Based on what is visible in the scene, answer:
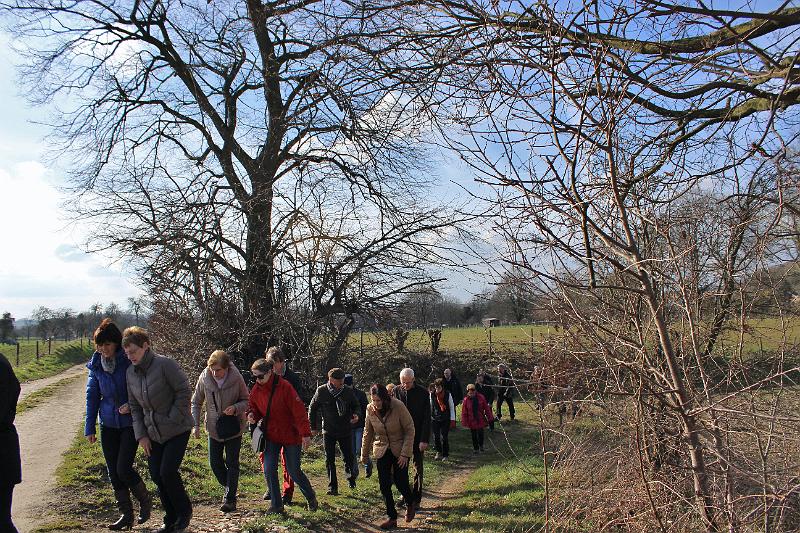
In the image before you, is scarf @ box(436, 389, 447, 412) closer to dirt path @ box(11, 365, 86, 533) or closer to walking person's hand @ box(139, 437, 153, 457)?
dirt path @ box(11, 365, 86, 533)

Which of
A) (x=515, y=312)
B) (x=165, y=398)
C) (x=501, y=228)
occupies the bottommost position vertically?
(x=165, y=398)

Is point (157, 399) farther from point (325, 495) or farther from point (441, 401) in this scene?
point (441, 401)

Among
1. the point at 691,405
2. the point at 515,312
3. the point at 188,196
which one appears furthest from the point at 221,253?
the point at 691,405

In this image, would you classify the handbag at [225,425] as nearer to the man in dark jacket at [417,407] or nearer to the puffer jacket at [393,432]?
the puffer jacket at [393,432]

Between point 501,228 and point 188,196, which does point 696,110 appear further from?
point 188,196

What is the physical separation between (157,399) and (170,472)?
73 cm

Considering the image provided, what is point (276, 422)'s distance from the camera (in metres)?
7.51

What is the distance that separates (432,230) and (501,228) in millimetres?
11700

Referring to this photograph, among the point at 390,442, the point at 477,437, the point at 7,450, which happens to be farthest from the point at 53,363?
the point at 7,450

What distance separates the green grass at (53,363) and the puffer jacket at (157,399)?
19230 mm

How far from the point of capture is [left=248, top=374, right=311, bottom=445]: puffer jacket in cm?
751

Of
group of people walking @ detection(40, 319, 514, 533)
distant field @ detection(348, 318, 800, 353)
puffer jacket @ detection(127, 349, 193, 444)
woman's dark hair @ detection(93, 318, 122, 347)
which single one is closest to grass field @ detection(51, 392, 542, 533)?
group of people walking @ detection(40, 319, 514, 533)

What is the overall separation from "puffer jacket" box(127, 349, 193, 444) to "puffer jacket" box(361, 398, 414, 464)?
2258mm

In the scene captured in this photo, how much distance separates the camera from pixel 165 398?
611 cm
